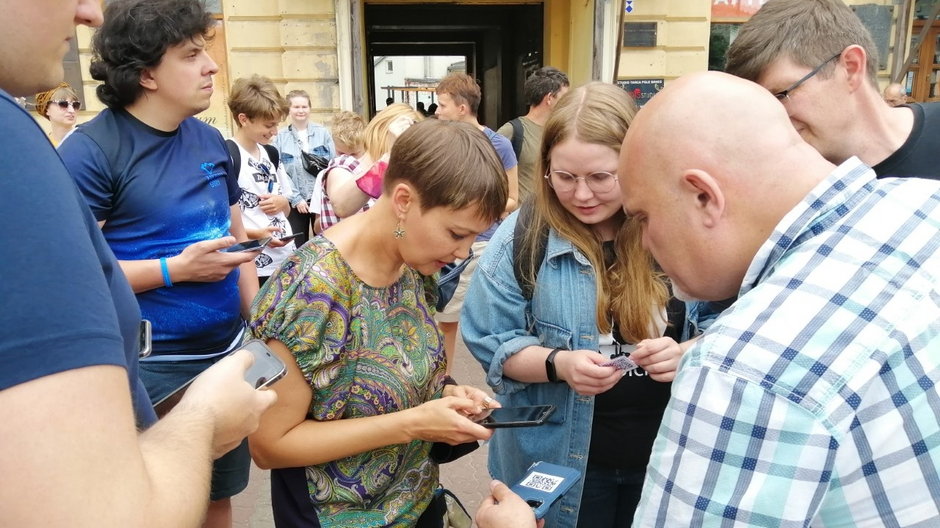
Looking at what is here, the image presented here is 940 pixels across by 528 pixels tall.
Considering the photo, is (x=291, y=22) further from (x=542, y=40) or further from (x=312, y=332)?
(x=312, y=332)

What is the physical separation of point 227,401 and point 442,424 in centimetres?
56

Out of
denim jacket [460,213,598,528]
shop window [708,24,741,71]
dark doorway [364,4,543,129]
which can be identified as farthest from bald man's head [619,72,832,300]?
dark doorway [364,4,543,129]

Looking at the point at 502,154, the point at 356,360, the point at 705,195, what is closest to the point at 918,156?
the point at 705,195

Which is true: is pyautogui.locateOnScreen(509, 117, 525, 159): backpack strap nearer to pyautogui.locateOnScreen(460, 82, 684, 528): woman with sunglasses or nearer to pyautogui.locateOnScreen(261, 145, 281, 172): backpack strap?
pyautogui.locateOnScreen(261, 145, 281, 172): backpack strap

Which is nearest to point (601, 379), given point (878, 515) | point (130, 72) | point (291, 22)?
point (878, 515)

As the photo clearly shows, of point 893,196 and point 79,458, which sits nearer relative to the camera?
point 79,458

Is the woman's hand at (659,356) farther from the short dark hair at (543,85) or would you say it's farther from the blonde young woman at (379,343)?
the short dark hair at (543,85)

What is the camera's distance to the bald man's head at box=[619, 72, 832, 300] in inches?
38.0

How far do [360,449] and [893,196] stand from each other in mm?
1158

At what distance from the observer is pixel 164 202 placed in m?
2.17

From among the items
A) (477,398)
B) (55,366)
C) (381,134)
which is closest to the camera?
(55,366)

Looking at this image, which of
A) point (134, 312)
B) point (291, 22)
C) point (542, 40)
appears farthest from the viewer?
point (542, 40)

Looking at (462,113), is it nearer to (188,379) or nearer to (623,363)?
(188,379)

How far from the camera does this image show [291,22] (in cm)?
802
